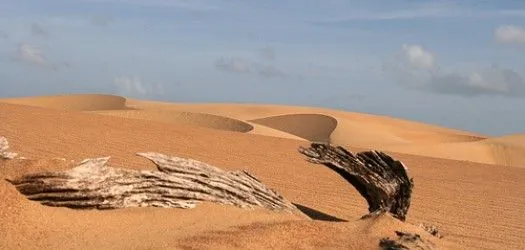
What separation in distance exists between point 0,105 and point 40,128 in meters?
4.89

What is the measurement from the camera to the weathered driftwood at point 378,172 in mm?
8898

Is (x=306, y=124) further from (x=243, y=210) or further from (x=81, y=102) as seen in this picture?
(x=243, y=210)

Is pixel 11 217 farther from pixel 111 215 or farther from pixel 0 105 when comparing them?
pixel 0 105

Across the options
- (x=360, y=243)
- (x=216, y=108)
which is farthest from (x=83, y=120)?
(x=216, y=108)

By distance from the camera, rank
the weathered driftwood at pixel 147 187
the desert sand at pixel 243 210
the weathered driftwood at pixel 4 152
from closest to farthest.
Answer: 1. the desert sand at pixel 243 210
2. the weathered driftwood at pixel 147 187
3. the weathered driftwood at pixel 4 152

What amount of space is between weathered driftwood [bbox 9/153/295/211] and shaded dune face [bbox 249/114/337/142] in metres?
24.6

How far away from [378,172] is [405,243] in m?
1.68

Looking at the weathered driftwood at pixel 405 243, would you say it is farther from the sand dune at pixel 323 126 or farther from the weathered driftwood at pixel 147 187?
the sand dune at pixel 323 126

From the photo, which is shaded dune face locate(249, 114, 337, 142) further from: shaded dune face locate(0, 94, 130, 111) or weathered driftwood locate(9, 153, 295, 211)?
weathered driftwood locate(9, 153, 295, 211)

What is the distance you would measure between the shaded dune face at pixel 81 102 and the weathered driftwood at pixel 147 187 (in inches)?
1384


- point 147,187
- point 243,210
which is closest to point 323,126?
point 243,210

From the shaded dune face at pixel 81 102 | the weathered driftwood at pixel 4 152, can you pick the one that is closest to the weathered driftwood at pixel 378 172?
the weathered driftwood at pixel 4 152

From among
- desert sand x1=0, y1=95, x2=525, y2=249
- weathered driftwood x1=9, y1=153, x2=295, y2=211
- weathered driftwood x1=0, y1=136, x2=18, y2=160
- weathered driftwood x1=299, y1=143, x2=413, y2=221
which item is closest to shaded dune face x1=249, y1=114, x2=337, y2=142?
desert sand x1=0, y1=95, x2=525, y2=249

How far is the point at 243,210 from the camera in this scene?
8.05 metres
